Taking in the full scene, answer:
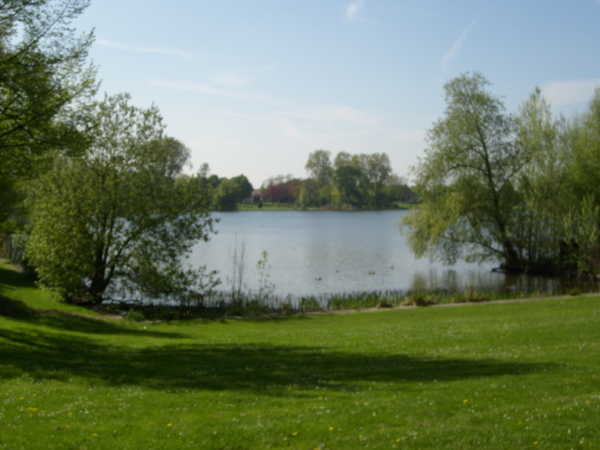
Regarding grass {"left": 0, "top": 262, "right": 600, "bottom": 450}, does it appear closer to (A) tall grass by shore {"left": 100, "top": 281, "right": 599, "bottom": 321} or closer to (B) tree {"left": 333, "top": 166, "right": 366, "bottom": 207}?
(A) tall grass by shore {"left": 100, "top": 281, "right": 599, "bottom": 321}

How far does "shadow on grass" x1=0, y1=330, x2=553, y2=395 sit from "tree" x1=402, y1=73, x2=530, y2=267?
27.2m

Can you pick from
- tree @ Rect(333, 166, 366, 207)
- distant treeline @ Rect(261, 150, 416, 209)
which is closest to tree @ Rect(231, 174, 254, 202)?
distant treeline @ Rect(261, 150, 416, 209)

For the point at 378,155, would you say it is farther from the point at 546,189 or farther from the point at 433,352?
the point at 433,352

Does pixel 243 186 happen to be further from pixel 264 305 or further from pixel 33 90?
pixel 33 90

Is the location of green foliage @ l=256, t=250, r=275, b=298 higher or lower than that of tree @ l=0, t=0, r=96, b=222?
lower

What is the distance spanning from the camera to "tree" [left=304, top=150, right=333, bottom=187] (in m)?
136

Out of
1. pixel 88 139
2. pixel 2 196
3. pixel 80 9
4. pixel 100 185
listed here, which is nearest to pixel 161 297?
pixel 100 185

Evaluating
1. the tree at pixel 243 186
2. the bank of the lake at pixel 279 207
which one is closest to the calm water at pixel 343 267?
the bank of the lake at pixel 279 207

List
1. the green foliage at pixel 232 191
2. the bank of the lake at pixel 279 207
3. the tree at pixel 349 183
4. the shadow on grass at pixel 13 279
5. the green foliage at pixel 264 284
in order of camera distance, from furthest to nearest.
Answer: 1. the bank of the lake at pixel 279 207
2. the tree at pixel 349 183
3. the green foliage at pixel 232 191
4. the green foliage at pixel 264 284
5. the shadow on grass at pixel 13 279

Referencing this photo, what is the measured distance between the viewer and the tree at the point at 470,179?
38031 mm

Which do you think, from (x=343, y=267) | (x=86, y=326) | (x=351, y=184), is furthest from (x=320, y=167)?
(x=86, y=326)

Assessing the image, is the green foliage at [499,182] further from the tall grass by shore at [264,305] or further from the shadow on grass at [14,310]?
the shadow on grass at [14,310]

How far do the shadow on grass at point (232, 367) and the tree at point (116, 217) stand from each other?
10.5m

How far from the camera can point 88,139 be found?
13969 millimetres
